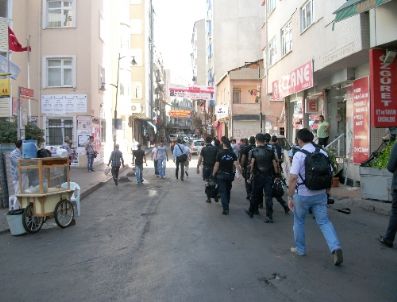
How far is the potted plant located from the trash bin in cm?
791

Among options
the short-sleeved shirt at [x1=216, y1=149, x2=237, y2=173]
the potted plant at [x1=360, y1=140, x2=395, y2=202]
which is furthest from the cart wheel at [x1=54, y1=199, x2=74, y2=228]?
the potted plant at [x1=360, y1=140, x2=395, y2=202]

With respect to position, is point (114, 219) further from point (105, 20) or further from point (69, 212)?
point (105, 20)

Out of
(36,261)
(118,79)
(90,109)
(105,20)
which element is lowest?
(36,261)

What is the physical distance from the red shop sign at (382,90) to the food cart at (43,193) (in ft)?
27.0

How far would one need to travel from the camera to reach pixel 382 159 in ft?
40.4

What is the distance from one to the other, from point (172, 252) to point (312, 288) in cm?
252

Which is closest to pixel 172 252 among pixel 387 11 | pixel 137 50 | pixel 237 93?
pixel 387 11

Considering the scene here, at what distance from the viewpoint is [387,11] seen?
1291cm

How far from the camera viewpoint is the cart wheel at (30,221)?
31.0ft

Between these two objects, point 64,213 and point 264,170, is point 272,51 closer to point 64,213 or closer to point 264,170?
point 264,170

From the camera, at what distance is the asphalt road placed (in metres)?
5.52

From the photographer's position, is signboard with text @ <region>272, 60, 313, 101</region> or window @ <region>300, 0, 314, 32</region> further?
window @ <region>300, 0, 314, 32</region>

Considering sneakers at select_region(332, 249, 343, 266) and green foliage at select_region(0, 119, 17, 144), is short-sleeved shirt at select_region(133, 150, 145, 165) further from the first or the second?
sneakers at select_region(332, 249, 343, 266)

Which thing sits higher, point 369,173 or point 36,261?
point 369,173
